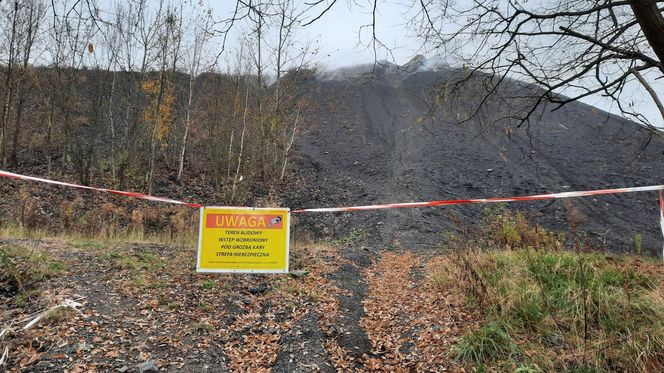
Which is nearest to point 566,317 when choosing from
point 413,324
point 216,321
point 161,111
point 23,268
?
point 413,324

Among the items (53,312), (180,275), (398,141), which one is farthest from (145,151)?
(53,312)

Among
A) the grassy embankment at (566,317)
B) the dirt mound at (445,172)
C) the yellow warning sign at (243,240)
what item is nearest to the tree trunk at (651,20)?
the grassy embankment at (566,317)

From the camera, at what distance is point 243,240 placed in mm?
5441

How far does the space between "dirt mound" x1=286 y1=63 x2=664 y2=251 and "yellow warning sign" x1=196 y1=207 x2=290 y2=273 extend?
6.99 meters

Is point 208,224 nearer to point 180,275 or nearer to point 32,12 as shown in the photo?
point 180,275

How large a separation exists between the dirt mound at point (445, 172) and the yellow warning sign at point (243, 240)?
6.99 metres

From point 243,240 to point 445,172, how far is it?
17066mm

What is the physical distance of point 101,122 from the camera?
818 inches

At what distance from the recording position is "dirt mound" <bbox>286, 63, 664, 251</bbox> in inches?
594

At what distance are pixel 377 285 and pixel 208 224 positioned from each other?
2855 mm

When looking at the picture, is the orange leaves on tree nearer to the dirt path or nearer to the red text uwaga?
the dirt path

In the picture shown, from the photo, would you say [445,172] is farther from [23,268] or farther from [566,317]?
[23,268]

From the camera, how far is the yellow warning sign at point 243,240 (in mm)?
5344

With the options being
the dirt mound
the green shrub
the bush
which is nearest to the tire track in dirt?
the green shrub
